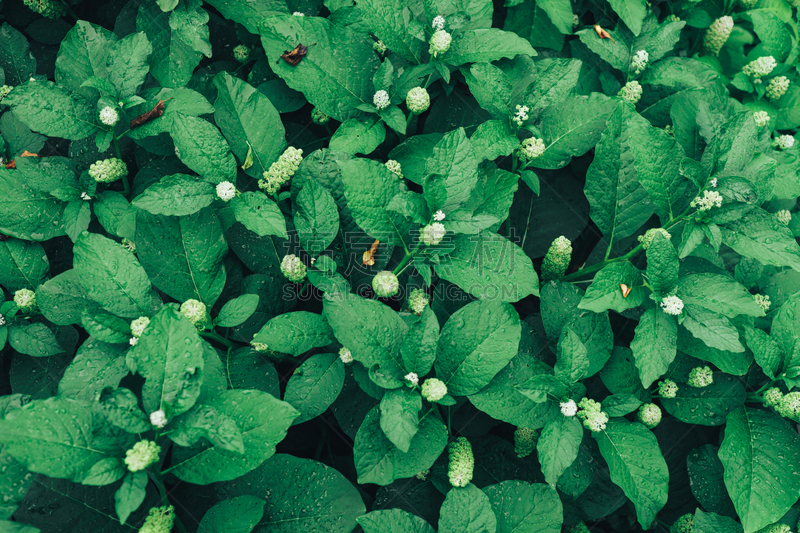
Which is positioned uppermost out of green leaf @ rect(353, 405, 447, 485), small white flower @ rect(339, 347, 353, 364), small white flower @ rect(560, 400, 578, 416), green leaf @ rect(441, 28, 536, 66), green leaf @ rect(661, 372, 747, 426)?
green leaf @ rect(441, 28, 536, 66)

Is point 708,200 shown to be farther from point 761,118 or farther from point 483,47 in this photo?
point 483,47

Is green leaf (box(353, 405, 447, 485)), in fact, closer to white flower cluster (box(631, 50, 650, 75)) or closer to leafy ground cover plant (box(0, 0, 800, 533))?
leafy ground cover plant (box(0, 0, 800, 533))

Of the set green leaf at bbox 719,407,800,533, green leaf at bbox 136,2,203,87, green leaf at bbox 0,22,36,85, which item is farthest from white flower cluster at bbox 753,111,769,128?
green leaf at bbox 0,22,36,85

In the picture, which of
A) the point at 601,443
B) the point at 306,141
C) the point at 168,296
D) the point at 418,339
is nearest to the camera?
the point at 418,339

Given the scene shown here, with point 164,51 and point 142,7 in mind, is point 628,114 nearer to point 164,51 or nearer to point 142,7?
point 164,51

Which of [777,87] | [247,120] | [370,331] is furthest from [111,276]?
[777,87]

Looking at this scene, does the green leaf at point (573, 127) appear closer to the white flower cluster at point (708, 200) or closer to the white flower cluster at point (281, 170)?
the white flower cluster at point (708, 200)

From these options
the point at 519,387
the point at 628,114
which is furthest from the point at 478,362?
the point at 628,114
